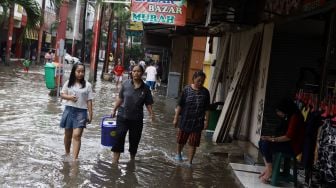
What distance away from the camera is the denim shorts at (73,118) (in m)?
8.34

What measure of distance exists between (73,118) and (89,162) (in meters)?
0.80

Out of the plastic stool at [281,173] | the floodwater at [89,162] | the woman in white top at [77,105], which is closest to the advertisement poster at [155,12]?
the floodwater at [89,162]

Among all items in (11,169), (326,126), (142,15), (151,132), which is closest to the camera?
(326,126)

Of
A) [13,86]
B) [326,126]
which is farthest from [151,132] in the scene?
[13,86]

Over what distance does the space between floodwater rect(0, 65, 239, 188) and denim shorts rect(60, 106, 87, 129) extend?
610mm

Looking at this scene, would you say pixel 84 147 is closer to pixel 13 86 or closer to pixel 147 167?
pixel 147 167

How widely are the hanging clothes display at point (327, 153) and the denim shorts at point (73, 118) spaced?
147 inches

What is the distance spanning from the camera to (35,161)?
27.2 feet

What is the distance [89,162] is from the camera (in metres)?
8.58

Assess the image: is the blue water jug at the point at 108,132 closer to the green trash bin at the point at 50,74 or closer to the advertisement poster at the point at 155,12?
the advertisement poster at the point at 155,12

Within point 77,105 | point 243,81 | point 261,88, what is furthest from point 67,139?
point 243,81

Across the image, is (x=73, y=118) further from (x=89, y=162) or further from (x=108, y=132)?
(x=108, y=132)

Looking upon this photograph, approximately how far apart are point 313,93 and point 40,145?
194 inches

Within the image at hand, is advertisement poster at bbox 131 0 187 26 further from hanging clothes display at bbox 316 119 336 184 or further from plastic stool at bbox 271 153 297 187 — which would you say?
hanging clothes display at bbox 316 119 336 184
